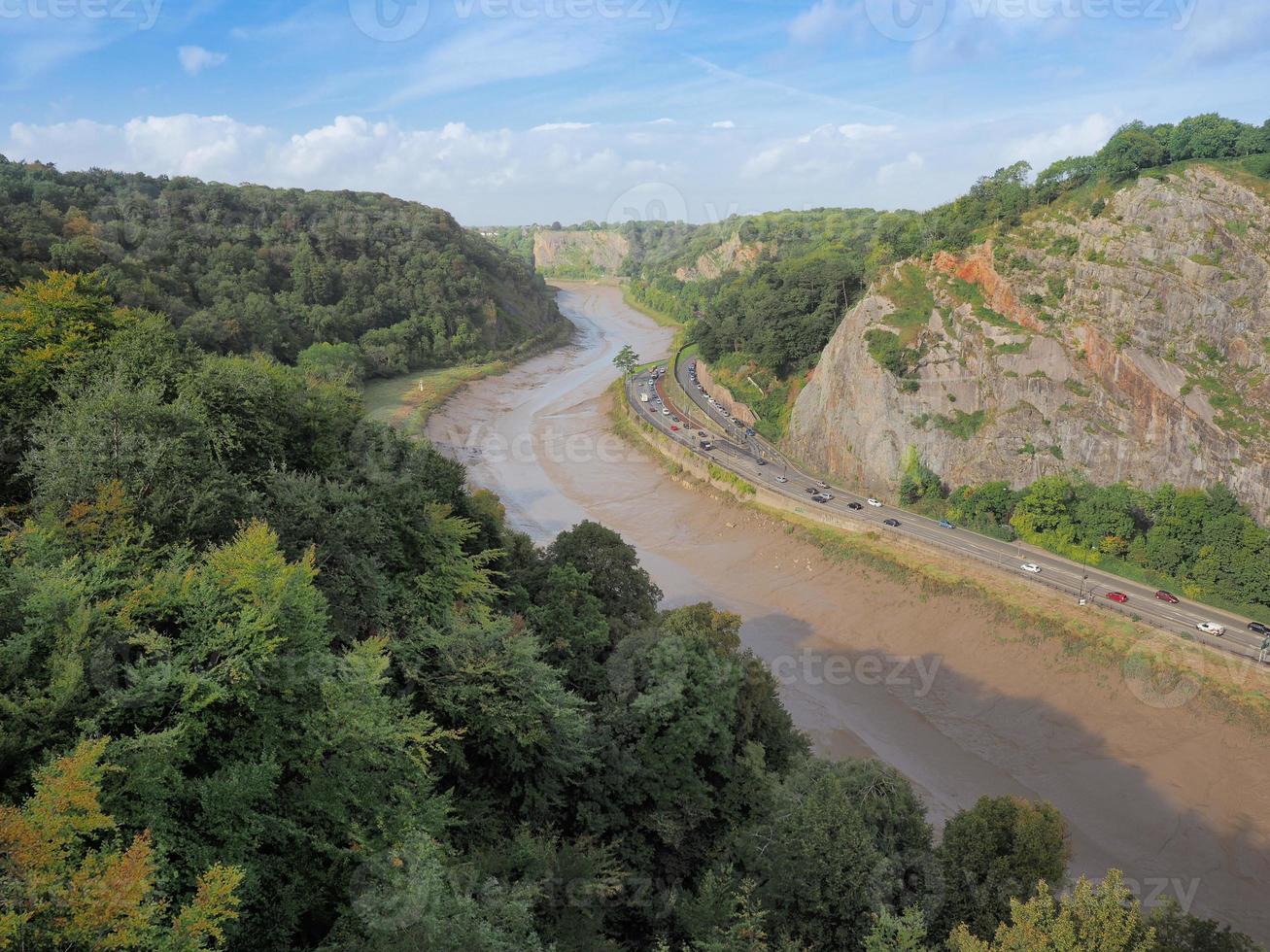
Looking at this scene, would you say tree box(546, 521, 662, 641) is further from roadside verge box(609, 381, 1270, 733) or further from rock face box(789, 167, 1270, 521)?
rock face box(789, 167, 1270, 521)

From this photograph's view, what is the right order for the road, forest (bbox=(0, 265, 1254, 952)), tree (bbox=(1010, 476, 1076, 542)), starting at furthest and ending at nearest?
tree (bbox=(1010, 476, 1076, 542))
the road
forest (bbox=(0, 265, 1254, 952))

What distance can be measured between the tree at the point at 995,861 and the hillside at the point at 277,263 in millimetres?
45661

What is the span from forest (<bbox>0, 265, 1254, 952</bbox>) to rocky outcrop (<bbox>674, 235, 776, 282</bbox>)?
88.0 metres

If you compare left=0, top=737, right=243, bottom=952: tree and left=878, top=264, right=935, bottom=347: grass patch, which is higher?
left=878, top=264, right=935, bottom=347: grass patch

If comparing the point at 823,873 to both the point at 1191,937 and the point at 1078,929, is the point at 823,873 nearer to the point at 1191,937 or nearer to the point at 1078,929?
the point at 1078,929

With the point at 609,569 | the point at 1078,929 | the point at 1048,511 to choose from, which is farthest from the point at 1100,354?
the point at 1078,929

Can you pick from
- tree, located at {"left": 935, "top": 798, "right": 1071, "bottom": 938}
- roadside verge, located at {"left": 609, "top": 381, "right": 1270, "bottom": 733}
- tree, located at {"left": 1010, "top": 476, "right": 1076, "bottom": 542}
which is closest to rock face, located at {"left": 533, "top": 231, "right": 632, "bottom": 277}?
roadside verge, located at {"left": 609, "top": 381, "right": 1270, "bottom": 733}

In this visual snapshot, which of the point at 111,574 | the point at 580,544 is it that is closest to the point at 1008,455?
the point at 580,544

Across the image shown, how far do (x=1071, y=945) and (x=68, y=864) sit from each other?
10725 mm

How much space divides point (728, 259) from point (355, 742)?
11110 cm

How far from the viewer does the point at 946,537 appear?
36094 millimetres

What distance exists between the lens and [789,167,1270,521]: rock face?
3234 centimetres

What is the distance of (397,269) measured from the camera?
85.7 meters

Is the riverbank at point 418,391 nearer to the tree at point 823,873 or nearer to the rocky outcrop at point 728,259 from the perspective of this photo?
the rocky outcrop at point 728,259
